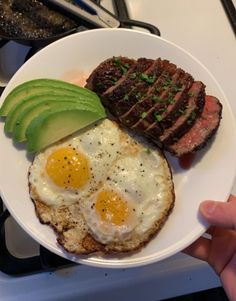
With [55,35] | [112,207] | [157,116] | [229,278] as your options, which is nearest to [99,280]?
[112,207]

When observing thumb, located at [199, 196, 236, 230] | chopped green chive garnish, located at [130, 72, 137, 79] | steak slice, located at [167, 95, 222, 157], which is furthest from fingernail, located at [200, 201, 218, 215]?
chopped green chive garnish, located at [130, 72, 137, 79]

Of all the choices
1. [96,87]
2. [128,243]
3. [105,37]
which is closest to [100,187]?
[128,243]

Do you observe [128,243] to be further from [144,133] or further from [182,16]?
[182,16]

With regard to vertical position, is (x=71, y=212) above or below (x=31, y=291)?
above

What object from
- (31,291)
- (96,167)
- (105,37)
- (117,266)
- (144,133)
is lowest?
(31,291)

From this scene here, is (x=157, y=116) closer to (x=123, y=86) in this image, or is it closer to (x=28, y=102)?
(x=123, y=86)

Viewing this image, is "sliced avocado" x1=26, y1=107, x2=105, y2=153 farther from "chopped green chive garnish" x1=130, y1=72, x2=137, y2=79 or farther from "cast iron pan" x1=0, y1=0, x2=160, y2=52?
"cast iron pan" x1=0, y1=0, x2=160, y2=52

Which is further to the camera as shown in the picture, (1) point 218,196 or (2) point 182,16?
(2) point 182,16
